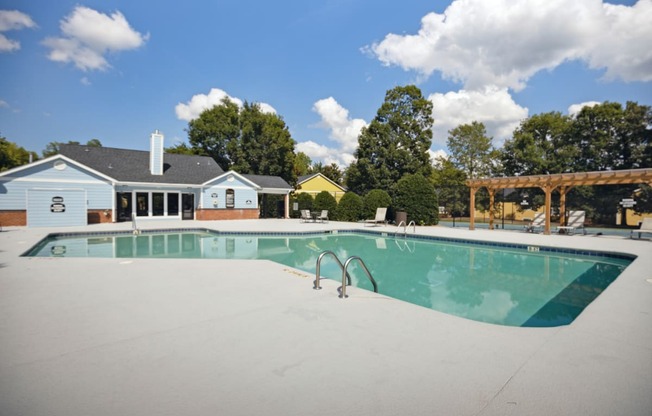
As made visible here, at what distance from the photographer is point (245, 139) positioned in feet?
114

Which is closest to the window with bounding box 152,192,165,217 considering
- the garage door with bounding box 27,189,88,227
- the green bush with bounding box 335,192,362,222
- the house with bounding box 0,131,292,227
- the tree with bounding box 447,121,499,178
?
the house with bounding box 0,131,292,227

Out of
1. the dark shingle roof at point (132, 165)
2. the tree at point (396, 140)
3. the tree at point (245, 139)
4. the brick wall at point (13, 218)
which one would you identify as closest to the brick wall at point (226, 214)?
the dark shingle roof at point (132, 165)

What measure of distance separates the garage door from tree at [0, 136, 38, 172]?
77.2 feet

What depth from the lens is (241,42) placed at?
749 inches

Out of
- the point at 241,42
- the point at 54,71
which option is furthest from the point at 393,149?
the point at 54,71

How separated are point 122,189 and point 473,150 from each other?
106 feet

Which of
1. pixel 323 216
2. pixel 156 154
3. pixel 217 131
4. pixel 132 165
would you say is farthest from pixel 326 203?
pixel 217 131

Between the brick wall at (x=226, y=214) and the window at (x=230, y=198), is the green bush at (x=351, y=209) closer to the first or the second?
the brick wall at (x=226, y=214)

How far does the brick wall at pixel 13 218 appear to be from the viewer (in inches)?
668

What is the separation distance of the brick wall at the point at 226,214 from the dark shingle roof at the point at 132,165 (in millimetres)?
2139

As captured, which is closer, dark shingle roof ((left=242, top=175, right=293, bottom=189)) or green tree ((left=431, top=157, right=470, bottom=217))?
dark shingle roof ((left=242, top=175, right=293, bottom=189))

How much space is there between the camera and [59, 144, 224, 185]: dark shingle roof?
2128 cm

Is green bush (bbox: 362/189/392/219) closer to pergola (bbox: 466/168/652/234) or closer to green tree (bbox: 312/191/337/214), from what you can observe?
green tree (bbox: 312/191/337/214)

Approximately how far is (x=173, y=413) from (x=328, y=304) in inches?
103
